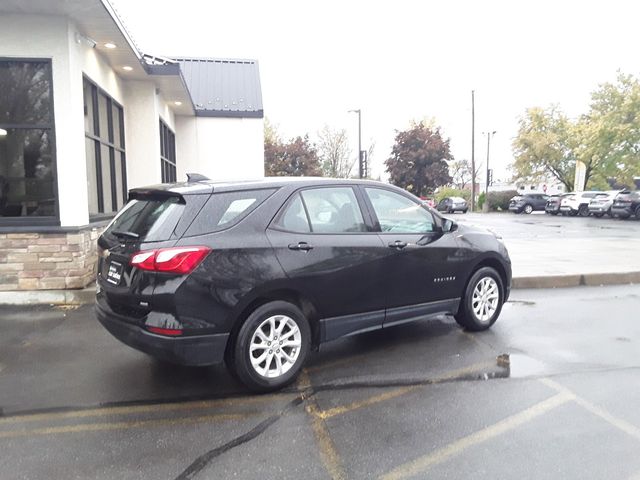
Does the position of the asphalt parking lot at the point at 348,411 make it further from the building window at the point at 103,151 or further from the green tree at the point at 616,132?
the green tree at the point at 616,132

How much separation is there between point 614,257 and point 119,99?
10.8 meters

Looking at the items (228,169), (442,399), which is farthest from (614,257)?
(228,169)

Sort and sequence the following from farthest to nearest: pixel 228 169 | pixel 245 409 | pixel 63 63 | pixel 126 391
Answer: pixel 228 169, pixel 63 63, pixel 126 391, pixel 245 409

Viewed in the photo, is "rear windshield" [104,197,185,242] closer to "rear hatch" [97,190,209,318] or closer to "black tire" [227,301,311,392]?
"rear hatch" [97,190,209,318]

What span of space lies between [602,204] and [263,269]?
100 feet

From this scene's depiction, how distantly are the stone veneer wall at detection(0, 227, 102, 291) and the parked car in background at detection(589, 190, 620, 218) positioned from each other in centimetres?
2943

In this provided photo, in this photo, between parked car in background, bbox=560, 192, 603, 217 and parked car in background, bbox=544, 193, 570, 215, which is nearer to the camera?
parked car in background, bbox=560, 192, 603, 217

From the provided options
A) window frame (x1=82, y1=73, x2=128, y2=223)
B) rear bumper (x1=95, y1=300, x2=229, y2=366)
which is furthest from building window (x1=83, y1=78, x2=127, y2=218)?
rear bumper (x1=95, y1=300, x2=229, y2=366)

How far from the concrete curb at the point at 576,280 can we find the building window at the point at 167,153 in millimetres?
8954

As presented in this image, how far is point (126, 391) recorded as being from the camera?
399cm

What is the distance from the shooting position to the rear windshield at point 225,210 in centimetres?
373

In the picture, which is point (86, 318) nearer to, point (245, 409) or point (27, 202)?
point (27, 202)

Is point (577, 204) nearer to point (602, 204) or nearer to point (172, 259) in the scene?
point (602, 204)

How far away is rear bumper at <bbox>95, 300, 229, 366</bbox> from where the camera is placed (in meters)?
3.60
